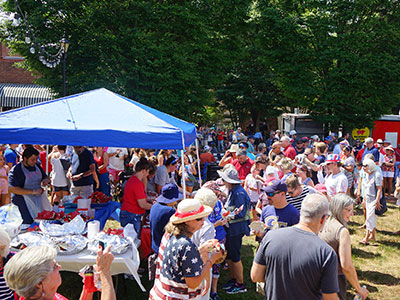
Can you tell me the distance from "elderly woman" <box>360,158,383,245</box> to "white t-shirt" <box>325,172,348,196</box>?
111cm

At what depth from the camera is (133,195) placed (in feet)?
17.9

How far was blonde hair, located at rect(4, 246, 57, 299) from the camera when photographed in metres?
2.00

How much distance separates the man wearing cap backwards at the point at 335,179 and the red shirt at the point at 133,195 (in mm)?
3266

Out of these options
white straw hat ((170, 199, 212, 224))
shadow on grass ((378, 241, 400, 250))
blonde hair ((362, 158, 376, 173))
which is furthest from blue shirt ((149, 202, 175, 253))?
shadow on grass ((378, 241, 400, 250))

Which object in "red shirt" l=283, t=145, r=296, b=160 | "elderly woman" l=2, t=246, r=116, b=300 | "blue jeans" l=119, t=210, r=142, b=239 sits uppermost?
"elderly woman" l=2, t=246, r=116, b=300

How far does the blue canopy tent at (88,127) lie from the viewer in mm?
5113

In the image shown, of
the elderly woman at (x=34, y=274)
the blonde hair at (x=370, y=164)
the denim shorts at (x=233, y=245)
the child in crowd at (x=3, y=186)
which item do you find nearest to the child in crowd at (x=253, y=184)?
the denim shorts at (x=233, y=245)

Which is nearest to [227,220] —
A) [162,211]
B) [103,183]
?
[162,211]

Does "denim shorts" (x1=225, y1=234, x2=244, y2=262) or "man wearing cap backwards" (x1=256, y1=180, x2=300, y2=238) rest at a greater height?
"man wearing cap backwards" (x1=256, y1=180, x2=300, y2=238)

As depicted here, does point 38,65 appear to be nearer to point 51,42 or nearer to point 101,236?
point 51,42

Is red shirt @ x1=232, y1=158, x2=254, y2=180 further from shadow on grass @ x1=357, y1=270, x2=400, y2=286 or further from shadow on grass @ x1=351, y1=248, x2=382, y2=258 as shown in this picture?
shadow on grass @ x1=357, y1=270, x2=400, y2=286

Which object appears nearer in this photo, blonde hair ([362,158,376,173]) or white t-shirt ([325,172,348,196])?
white t-shirt ([325,172,348,196])

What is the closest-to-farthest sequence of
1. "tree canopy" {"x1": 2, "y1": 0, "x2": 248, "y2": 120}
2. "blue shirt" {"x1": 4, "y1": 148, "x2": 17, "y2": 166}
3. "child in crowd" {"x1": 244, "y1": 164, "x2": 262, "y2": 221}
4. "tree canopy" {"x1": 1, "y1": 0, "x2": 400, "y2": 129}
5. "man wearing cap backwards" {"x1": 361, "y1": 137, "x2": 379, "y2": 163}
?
"child in crowd" {"x1": 244, "y1": 164, "x2": 262, "y2": 221} < "blue shirt" {"x1": 4, "y1": 148, "x2": 17, "y2": 166} < "man wearing cap backwards" {"x1": 361, "y1": 137, "x2": 379, "y2": 163} < "tree canopy" {"x1": 2, "y1": 0, "x2": 248, "y2": 120} < "tree canopy" {"x1": 1, "y1": 0, "x2": 400, "y2": 129}

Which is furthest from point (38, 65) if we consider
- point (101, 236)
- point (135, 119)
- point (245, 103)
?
point (245, 103)
